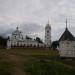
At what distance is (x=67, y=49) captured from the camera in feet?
178

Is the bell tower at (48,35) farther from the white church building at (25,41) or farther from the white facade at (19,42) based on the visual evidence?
the white facade at (19,42)

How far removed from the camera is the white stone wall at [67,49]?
53844 mm

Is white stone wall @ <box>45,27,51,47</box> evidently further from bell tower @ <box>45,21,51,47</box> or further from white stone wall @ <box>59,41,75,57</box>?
white stone wall @ <box>59,41,75,57</box>

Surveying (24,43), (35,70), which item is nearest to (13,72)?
(35,70)

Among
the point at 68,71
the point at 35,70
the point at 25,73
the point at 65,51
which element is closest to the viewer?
the point at 25,73

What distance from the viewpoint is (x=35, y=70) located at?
27.5 metres

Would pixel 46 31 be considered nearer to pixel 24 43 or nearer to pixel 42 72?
pixel 24 43

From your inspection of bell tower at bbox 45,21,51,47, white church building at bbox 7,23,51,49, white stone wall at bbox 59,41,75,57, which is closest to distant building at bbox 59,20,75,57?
white stone wall at bbox 59,41,75,57

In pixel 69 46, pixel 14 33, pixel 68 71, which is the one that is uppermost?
pixel 14 33

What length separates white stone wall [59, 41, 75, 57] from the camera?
53.8 meters

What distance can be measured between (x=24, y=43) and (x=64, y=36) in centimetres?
6484

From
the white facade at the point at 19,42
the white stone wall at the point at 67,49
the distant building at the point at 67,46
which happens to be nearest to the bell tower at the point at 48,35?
the white facade at the point at 19,42

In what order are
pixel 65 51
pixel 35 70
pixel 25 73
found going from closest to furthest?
pixel 25 73 → pixel 35 70 → pixel 65 51

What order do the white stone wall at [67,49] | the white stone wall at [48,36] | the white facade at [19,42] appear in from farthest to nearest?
1. the white stone wall at [48,36]
2. the white facade at [19,42]
3. the white stone wall at [67,49]
